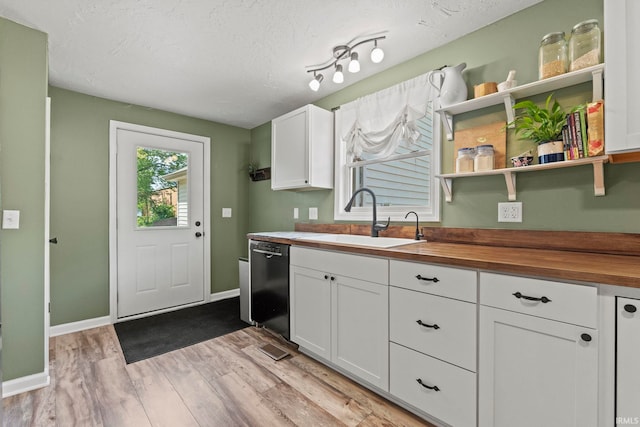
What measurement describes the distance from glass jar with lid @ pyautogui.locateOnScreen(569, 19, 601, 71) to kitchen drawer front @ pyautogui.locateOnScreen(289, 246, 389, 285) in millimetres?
1385

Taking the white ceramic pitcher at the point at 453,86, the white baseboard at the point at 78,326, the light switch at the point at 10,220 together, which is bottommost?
the white baseboard at the point at 78,326

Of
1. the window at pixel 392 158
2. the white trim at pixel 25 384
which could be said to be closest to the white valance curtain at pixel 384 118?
the window at pixel 392 158

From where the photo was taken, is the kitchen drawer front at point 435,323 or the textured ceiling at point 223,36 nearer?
the kitchen drawer front at point 435,323

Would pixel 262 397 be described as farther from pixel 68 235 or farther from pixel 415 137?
pixel 68 235

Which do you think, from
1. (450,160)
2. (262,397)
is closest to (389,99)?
(450,160)

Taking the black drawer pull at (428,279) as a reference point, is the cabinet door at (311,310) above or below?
below

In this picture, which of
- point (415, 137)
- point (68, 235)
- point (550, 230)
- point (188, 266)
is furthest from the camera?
point (188, 266)

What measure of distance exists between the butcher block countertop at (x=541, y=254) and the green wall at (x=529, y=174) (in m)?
0.06

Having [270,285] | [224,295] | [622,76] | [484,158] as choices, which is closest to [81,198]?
[224,295]

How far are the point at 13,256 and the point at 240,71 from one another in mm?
2059

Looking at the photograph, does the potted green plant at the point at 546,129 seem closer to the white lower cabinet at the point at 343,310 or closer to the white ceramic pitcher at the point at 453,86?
the white ceramic pitcher at the point at 453,86

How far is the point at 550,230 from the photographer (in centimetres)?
162

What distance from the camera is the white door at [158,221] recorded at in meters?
3.09

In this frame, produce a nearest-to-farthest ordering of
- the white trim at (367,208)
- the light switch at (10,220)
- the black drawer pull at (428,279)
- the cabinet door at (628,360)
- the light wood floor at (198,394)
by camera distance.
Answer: the cabinet door at (628,360) < the black drawer pull at (428,279) < the light wood floor at (198,394) < the light switch at (10,220) < the white trim at (367,208)
